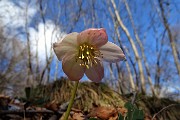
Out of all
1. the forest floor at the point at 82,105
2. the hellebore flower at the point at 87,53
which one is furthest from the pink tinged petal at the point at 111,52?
the forest floor at the point at 82,105

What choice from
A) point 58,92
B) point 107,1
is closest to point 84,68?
point 58,92

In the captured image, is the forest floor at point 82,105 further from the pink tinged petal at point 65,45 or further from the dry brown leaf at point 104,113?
the pink tinged petal at point 65,45

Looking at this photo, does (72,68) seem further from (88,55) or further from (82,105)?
(82,105)

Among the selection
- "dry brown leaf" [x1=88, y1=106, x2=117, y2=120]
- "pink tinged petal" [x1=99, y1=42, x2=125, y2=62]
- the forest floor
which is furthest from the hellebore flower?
"dry brown leaf" [x1=88, y1=106, x2=117, y2=120]

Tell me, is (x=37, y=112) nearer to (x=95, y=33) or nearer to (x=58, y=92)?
(x=95, y=33)

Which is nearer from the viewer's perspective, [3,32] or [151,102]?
[151,102]

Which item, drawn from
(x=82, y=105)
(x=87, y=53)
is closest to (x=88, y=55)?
(x=87, y=53)

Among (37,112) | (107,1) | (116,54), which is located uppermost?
(107,1)
